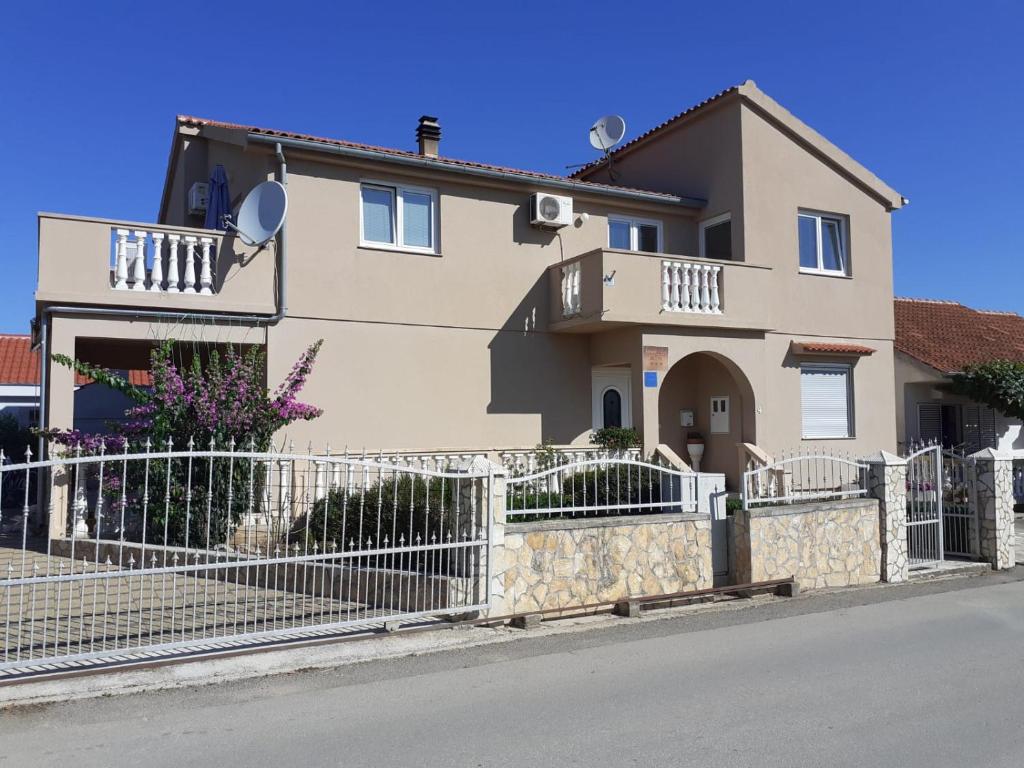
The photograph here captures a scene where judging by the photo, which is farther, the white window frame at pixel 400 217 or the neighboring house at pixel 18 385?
the neighboring house at pixel 18 385

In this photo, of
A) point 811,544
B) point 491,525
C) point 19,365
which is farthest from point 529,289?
point 19,365

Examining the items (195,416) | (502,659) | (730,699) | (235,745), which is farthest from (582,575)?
(195,416)

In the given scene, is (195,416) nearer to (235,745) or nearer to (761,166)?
(235,745)

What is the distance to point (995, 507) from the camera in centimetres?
1213

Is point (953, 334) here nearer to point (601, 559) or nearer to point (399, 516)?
point (601, 559)

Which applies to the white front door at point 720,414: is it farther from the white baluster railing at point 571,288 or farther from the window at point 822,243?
the white baluster railing at point 571,288

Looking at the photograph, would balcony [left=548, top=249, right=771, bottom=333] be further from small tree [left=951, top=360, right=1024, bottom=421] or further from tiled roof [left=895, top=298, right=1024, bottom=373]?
tiled roof [left=895, top=298, right=1024, bottom=373]

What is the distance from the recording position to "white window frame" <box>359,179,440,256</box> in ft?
46.7

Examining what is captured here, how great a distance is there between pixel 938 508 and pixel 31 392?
23.3 meters

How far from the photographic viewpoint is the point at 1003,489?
1228cm

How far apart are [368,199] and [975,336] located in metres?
17.5

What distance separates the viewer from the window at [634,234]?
55.0 ft

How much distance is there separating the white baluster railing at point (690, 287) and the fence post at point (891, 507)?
482cm

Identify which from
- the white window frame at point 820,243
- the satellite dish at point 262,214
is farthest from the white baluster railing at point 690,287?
the satellite dish at point 262,214
